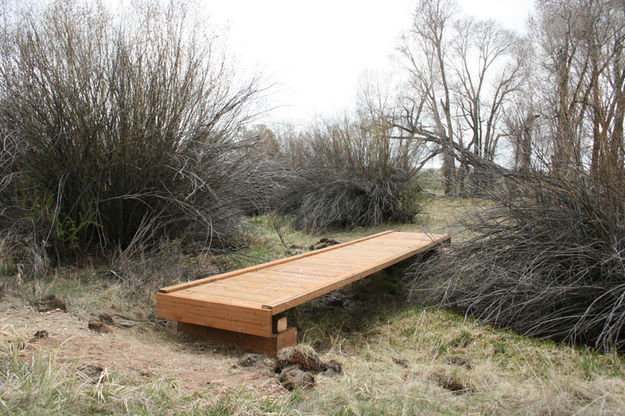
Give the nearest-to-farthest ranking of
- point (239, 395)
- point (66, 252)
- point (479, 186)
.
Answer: point (239, 395) < point (479, 186) < point (66, 252)

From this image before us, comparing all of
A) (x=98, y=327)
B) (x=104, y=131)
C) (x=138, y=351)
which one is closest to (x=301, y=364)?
(x=138, y=351)

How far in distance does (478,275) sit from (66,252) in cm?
348

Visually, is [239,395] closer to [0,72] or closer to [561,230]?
[561,230]

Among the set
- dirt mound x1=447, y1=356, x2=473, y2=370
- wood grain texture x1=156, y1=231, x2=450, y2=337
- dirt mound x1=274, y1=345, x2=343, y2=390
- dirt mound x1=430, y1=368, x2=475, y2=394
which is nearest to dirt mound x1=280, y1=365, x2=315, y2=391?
dirt mound x1=274, y1=345, x2=343, y2=390

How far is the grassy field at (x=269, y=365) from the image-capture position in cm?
200

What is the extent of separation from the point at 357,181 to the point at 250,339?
6.42 m

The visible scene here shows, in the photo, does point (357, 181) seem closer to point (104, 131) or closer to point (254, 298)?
point (104, 131)

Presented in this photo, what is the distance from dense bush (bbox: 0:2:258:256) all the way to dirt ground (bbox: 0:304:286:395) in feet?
4.78

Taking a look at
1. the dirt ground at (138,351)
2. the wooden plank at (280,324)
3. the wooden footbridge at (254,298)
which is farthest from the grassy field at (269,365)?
the wooden plank at (280,324)

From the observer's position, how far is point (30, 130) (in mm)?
4543

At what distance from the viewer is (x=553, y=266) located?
366 cm

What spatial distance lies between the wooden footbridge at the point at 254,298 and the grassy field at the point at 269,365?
14 cm

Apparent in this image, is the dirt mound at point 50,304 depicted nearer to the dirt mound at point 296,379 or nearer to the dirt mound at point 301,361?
the dirt mound at point 301,361

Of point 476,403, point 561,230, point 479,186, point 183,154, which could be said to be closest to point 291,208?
point 183,154
